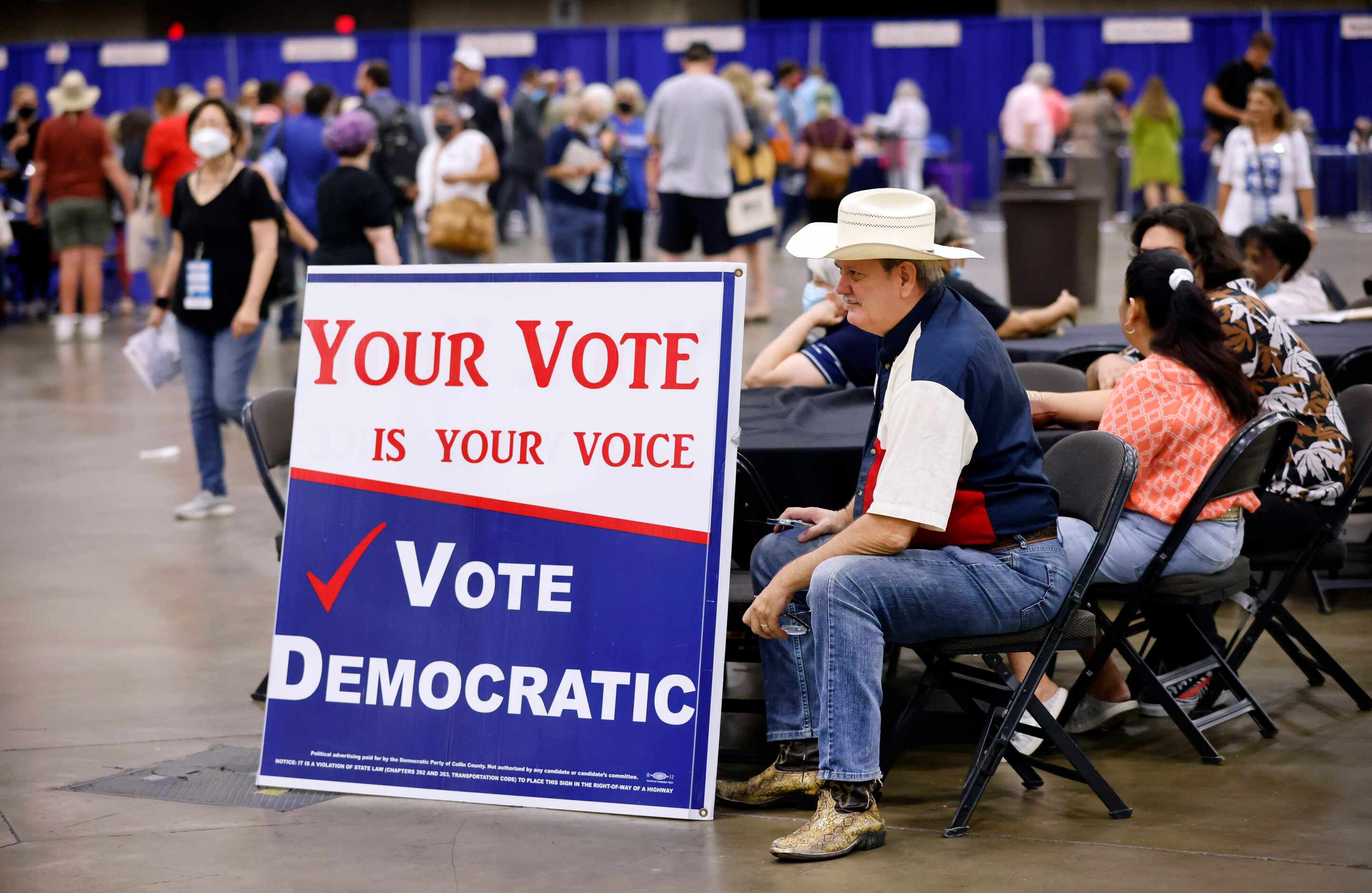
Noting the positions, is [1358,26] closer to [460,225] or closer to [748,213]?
[748,213]

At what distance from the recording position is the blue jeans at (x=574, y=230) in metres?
11.6

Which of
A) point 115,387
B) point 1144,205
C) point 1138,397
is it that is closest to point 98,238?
point 115,387

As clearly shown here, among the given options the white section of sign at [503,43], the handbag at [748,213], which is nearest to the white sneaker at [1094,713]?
the handbag at [748,213]

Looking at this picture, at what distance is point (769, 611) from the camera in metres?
3.30

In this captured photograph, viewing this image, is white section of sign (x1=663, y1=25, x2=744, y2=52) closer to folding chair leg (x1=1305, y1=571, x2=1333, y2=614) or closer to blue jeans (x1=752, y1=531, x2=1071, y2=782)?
folding chair leg (x1=1305, y1=571, x2=1333, y2=614)

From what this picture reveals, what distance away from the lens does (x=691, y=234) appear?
11000 millimetres

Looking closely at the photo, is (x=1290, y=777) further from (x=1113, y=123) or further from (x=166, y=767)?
(x=1113, y=123)

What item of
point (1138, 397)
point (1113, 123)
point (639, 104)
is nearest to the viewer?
point (1138, 397)

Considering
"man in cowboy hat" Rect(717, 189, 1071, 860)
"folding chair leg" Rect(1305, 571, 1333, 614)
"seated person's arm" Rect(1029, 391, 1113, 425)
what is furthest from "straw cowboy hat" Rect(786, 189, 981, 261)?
"folding chair leg" Rect(1305, 571, 1333, 614)

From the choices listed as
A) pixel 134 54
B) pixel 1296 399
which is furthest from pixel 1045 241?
pixel 134 54

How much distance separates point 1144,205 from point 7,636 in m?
16.5

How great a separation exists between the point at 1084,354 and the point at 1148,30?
59.8ft

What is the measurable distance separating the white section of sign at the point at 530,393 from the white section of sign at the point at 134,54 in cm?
2359

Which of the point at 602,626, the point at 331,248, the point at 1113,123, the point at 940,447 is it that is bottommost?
the point at 602,626
